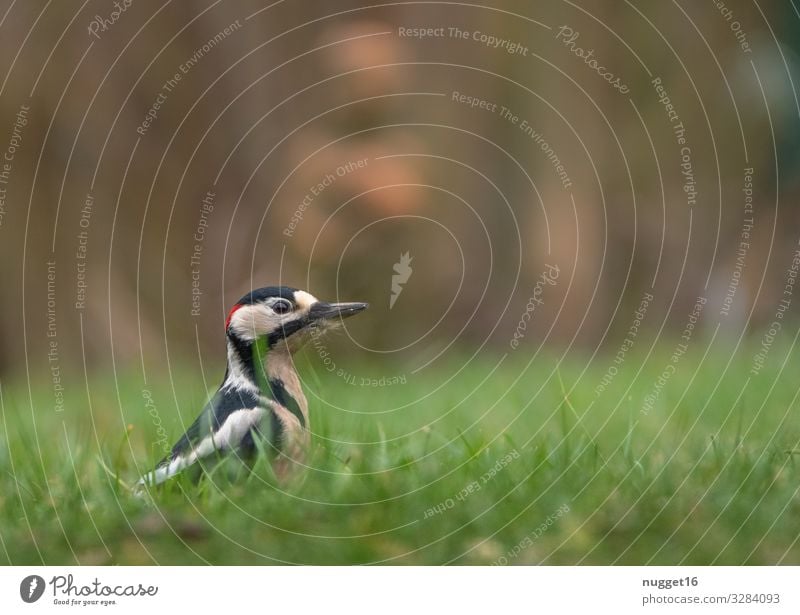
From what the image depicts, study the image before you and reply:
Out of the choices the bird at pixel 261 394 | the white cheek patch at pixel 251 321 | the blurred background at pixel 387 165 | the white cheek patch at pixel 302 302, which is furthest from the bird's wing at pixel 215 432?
the blurred background at pixel 387 165

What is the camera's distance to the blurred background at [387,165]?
717 cm

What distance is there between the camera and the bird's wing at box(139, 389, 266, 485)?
3236mm

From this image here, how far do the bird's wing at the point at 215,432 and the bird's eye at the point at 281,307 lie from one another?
285 millimetres

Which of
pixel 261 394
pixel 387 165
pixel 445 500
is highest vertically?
pixel 387 165

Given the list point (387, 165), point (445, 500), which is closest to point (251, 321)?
point (445, 500)

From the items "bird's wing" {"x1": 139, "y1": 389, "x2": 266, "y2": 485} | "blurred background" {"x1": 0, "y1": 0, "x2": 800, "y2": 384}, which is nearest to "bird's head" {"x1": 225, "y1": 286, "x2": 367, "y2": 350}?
"bird's wing" {"x1": 139, "y1": 389, "x2": 266, "y2": 485}

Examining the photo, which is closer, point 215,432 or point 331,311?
point 215,432

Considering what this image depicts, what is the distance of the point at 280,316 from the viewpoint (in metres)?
3.49
